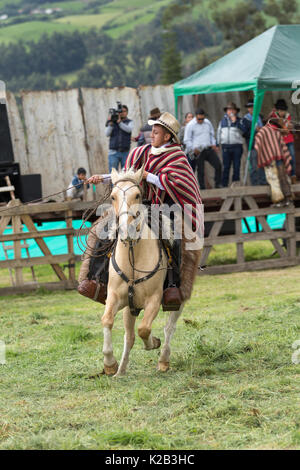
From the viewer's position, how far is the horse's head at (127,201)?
263 inches

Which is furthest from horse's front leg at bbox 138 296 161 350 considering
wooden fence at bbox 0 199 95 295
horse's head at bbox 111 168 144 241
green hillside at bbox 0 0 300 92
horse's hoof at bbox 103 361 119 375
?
green hillside at bbox 0 0 300 92

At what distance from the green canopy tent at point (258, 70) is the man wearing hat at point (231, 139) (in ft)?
1.97

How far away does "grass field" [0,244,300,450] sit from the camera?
543 centimetres

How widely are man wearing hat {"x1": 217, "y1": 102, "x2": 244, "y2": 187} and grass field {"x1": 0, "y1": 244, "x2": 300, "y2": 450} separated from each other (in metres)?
5.27

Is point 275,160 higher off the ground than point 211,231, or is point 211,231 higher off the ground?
point 275,160

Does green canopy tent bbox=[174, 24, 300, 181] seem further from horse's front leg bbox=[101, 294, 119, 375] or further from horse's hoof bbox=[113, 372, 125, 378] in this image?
horse's front leg bbox=[101, 294, 119, 375]

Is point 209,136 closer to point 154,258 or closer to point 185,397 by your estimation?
point 154,258

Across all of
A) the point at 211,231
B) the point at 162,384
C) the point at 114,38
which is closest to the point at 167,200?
the point at 162,384

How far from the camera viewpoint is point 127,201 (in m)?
6.82

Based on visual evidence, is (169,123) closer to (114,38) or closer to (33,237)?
(33,237)

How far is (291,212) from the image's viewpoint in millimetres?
15562

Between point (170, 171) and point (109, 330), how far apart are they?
1.71 meters

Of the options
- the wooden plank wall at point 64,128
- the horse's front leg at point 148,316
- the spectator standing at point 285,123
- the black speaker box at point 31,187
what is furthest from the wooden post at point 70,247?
the horse's front leg at point 148,316
